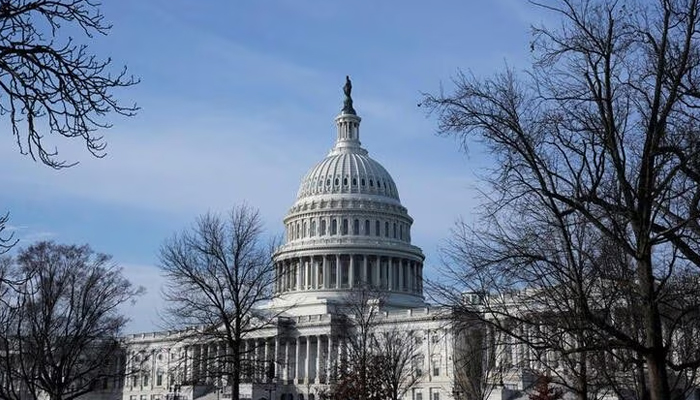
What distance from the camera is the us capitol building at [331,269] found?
11425 cm

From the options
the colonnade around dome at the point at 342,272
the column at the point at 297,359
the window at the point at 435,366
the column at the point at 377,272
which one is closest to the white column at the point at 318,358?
the column at the point at 297,359

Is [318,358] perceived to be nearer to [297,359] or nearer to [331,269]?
[297,359]

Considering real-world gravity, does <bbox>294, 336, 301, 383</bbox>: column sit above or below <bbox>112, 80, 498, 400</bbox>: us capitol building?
below

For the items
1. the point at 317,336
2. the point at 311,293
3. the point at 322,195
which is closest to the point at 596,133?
the point at 317,336

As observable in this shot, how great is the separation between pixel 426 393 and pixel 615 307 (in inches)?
3129

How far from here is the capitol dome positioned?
13462 cm

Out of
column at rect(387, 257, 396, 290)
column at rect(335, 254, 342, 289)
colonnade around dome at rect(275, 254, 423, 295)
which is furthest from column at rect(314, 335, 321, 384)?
column at rect(387, 257, 396, 290)

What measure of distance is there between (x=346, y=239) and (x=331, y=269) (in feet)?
16.9

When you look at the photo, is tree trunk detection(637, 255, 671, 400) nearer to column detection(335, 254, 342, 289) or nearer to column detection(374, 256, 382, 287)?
column detection(335, 254, 342, 289)

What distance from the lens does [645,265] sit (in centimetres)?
1648

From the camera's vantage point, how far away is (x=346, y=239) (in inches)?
5399

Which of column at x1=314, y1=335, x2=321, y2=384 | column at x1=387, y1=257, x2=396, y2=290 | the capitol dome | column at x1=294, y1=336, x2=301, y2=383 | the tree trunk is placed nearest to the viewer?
the tree trunk

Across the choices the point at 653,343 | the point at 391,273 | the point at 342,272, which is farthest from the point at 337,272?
the point at 653,343

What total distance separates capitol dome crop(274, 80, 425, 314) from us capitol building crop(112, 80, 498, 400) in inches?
6.1
